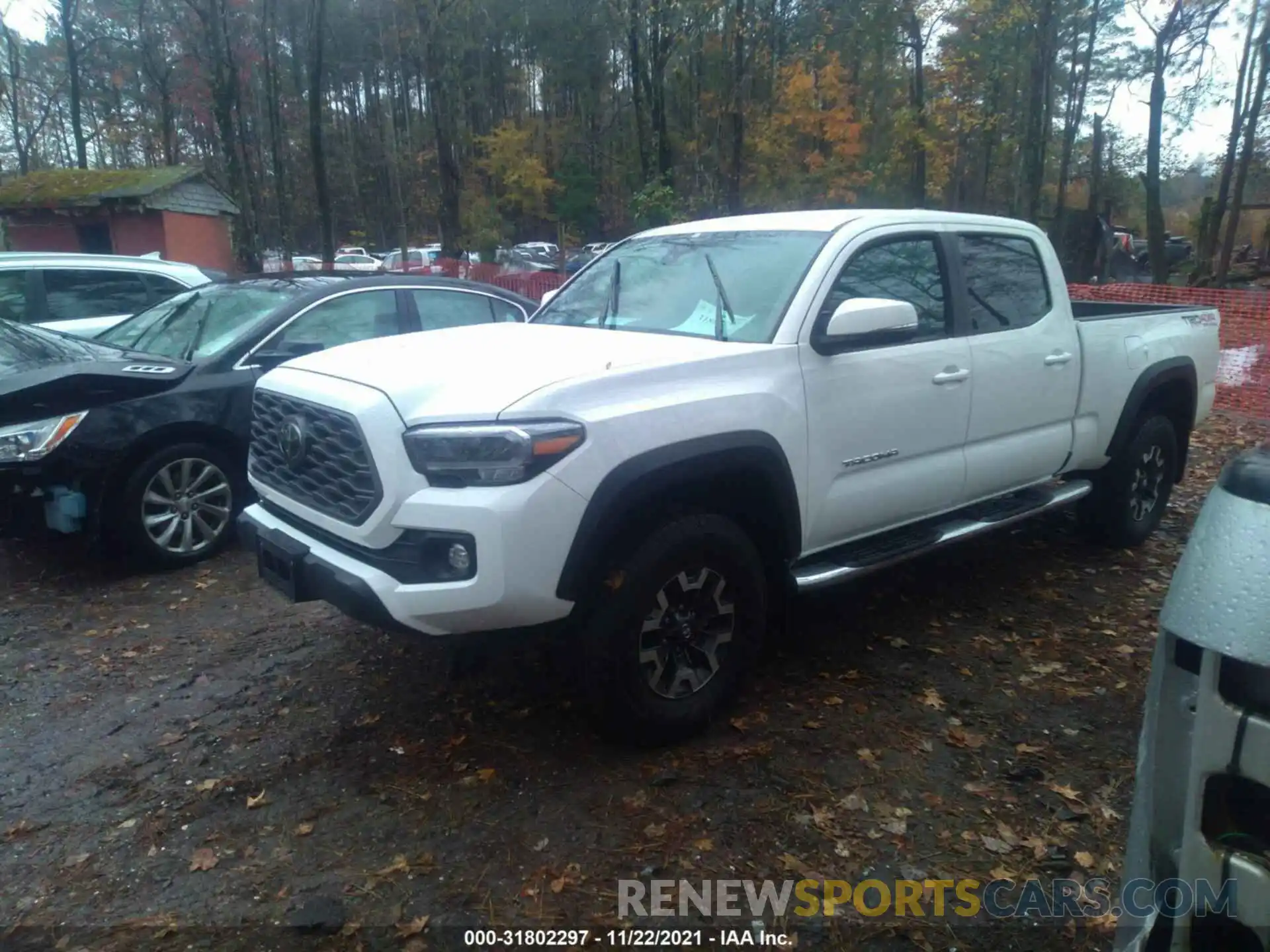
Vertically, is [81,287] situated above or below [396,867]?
above

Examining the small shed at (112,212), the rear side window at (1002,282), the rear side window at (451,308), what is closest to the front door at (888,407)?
the rear side window at (1002,282)

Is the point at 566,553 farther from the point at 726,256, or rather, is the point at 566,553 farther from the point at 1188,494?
the point at 1188,494

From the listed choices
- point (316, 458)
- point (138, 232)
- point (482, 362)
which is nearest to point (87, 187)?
point (138, 232)

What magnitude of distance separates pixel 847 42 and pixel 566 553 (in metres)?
30.0

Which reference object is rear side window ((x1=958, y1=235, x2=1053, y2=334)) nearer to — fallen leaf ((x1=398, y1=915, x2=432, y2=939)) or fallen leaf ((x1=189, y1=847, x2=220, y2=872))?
fallen leaf ((x1=398, y1=915, x2=432, y2=939))

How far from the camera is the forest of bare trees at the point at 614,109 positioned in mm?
21703

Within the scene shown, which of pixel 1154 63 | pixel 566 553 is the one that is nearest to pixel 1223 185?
pixel 1154 63

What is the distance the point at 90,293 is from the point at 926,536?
787 cm

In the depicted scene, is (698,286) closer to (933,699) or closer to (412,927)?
(933,699)

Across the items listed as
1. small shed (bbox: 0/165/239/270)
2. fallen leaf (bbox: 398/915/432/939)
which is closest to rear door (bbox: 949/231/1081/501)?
fallen leaf (bbox: 398/915/432/939)

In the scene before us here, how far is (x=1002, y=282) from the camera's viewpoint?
16.3 feet

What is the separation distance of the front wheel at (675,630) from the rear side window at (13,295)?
7.50 meters

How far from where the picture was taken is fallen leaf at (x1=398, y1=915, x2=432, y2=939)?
274 cm

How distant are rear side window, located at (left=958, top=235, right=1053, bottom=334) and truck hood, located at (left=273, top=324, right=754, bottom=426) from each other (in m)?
1.67
